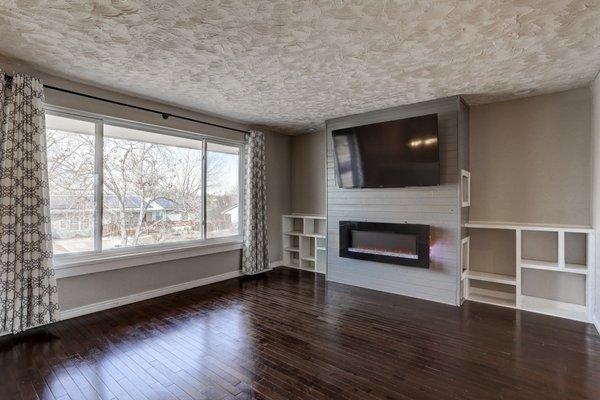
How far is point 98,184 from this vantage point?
3.63m

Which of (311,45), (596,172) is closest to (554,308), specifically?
(596,172)

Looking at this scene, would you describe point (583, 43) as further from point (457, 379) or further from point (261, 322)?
point (261, 322)

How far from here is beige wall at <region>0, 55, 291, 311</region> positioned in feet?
11.0

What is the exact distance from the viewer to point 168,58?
9.23 feet

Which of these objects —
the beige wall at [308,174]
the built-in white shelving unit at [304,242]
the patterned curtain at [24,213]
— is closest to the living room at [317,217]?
the patterned curtain at [24,213]

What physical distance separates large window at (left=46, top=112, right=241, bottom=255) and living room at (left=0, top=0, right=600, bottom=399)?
0.02m

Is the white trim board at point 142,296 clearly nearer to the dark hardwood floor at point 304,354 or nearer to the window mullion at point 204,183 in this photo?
the dark hardwood floor at point 304,354

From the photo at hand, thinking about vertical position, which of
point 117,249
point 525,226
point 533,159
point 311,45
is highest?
point 311,45

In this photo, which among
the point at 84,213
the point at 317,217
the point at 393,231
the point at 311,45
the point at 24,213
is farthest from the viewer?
the point at 317,217

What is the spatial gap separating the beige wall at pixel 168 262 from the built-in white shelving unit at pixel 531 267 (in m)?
3.40

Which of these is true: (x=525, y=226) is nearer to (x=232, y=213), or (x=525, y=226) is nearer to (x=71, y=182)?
(x=232, y=213)

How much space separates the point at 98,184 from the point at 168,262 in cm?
141

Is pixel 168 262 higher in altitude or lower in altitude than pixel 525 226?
lower

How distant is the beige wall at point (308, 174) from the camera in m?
5.80
